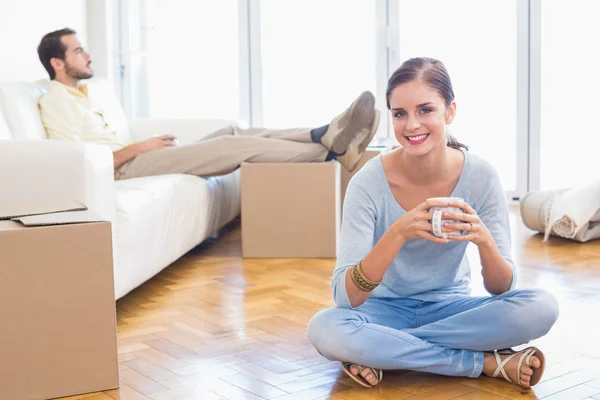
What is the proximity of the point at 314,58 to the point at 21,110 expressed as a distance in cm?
286

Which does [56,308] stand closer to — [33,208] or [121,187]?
[33,208]

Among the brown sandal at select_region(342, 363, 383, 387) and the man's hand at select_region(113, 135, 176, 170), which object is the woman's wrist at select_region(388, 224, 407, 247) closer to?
the brown sandal at select_region(342, 363, 383, 387)

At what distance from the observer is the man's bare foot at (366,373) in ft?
6.44

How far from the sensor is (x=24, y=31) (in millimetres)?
4199

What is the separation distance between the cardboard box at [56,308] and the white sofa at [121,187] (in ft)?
1.22

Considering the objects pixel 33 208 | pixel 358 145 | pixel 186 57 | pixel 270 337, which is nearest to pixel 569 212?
pixel 358 145

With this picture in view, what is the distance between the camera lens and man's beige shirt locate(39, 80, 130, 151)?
3422 mm

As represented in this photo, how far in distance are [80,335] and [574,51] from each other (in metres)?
4.10

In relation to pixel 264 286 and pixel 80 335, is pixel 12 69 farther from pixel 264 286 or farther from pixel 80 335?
pixel 80 335

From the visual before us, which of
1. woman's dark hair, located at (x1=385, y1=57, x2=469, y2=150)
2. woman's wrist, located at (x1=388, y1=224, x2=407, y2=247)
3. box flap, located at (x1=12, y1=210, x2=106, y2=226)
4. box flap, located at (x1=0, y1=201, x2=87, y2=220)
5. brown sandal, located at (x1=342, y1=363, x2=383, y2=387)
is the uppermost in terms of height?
woman's dark hair, located at (x1=385, y1=57, x2=469, y2=150)

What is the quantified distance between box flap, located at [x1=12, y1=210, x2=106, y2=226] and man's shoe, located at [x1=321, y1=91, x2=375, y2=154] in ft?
5.82

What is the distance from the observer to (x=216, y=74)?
5.94 m

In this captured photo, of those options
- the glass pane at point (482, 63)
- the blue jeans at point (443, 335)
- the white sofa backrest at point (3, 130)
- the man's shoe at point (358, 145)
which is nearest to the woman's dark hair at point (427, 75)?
the blue jeans at point (443, 335)

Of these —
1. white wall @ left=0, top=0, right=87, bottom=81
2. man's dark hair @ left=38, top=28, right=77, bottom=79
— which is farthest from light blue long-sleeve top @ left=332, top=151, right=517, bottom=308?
white wall @ left=0, top=0, right=87, bottom=81
